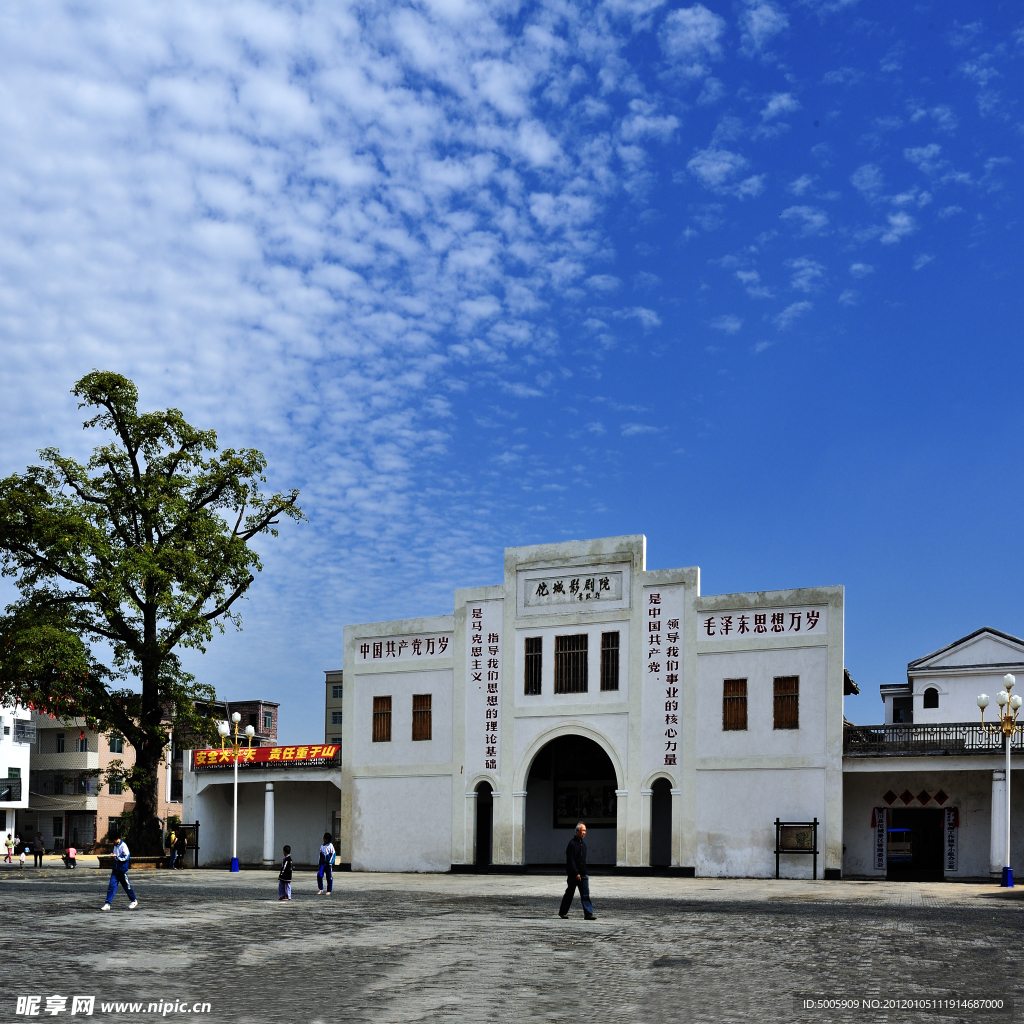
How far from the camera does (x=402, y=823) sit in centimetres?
4269

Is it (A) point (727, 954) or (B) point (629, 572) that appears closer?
(A) point (727, 954)

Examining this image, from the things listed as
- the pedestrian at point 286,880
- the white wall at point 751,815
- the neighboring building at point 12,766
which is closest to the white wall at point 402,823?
the white wall at point 751,815

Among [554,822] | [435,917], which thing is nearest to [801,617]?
[554,822]

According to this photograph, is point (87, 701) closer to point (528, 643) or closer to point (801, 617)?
point (528, 643)

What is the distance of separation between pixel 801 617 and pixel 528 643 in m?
9.24

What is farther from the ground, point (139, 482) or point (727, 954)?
point (139, 482)

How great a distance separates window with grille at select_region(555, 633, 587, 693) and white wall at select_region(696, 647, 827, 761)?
13.1ft

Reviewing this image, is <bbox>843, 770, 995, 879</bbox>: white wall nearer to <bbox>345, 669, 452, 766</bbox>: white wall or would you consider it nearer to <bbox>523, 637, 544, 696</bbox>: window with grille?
<bbox>523, 637, 544, 696</bbox>: window with grille

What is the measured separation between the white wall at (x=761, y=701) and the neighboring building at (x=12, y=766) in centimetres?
4426

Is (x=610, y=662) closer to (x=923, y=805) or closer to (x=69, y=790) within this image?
(x=923, y=805)

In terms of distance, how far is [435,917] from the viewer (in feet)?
70.1

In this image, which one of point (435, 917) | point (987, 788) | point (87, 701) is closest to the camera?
point (435, 917)

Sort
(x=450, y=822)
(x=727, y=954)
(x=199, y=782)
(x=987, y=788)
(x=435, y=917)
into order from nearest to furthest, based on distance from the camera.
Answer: (x=727, y=954), (x=435, y=917), (x=987, y=788), (x=450, y=822), (x=199, y=782)

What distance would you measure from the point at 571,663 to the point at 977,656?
20.0 m
